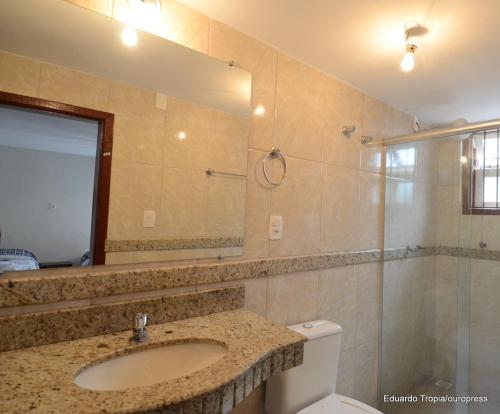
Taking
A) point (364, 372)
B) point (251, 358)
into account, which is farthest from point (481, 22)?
point (364, 372)

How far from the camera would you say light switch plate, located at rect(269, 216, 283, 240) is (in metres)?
1.48

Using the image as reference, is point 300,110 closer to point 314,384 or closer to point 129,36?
point 129,36

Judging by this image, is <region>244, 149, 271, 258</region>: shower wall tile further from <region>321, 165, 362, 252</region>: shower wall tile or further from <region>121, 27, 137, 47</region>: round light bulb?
<region>121, 27, 137, 47</region>: round light bulb

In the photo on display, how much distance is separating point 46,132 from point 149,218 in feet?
1.39

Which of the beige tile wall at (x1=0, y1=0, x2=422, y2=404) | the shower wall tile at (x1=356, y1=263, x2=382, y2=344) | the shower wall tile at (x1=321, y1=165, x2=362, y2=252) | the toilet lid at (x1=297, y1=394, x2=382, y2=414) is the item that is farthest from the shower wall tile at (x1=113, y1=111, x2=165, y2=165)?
the shower wall tile at (x1=356, y1=263, x2=382, y2=344)

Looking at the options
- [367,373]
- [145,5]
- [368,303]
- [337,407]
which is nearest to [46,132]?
[145,5]

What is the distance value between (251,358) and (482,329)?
2105 millimetres

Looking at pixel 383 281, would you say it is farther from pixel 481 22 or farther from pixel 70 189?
pixel 70 189

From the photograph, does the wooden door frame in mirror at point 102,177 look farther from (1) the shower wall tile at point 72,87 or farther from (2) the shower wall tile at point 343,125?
(2) the shower wall tile at point 343,125

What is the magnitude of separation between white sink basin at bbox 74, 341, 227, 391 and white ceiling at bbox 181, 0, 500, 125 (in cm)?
129

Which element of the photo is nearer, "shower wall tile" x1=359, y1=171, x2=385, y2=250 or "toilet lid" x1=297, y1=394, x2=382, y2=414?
"toilet lid" x1=297, y1=394, x2=382, y2=414

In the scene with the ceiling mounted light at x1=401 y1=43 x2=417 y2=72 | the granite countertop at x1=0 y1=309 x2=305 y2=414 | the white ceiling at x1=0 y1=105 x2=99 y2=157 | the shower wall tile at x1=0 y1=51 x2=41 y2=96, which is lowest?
the granite countertop at x1=0 y1=309 x2=305 y2=414

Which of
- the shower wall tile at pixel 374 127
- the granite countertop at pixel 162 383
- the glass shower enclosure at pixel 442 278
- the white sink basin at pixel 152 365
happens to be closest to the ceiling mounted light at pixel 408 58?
the shower wall tile at pixel 374 127

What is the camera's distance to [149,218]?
3.72 feet
